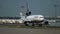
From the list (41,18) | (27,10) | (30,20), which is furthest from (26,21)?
(27,10)

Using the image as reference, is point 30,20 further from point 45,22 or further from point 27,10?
point 27,10

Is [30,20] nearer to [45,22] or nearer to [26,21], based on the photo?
[26,21]

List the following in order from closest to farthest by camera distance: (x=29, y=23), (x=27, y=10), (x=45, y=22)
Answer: (x=29, y=23) → (x=45, y=22) → (x=27, y=10)

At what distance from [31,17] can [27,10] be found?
10.6 meters

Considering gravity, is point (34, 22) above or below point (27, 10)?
below

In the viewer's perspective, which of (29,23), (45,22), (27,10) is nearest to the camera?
(29,23)

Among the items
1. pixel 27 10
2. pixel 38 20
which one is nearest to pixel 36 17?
pixel 38 20

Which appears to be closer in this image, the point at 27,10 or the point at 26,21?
the point at 26,21

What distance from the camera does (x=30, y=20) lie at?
47531 millimetres

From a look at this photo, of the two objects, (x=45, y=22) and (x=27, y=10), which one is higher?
(x=27, y=10)

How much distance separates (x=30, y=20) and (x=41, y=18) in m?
2.97

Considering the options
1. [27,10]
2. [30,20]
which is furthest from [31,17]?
[27,10]

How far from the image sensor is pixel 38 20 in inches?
1891

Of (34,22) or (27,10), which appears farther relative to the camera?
(27,10)
